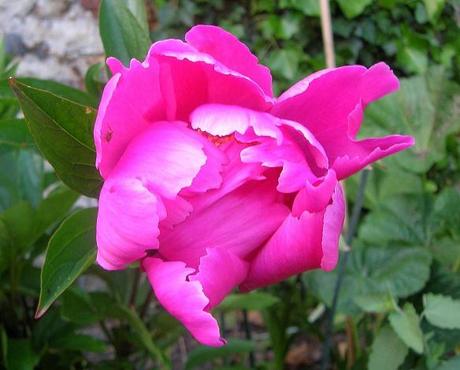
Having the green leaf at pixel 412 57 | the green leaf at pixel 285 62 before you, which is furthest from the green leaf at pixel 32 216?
the green leaf at pixel 412 57

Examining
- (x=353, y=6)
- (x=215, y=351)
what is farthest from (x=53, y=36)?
(x=215, y=351)

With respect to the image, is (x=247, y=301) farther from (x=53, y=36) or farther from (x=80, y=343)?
(x=53, y=36)

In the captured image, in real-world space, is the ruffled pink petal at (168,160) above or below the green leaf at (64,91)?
above

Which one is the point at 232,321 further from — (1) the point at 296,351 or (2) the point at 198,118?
(2) the point at 198,118

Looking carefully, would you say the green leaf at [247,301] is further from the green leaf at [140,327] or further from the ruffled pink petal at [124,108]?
the ruffled pink petal at [124,108]

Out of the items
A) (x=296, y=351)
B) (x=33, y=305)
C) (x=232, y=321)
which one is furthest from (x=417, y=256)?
(x=296, y=351)

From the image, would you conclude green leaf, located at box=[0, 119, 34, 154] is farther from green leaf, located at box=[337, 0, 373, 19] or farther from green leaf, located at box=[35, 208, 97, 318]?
green leaf, located at box=[337, 0, 373, 19]

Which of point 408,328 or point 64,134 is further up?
point 64,134
